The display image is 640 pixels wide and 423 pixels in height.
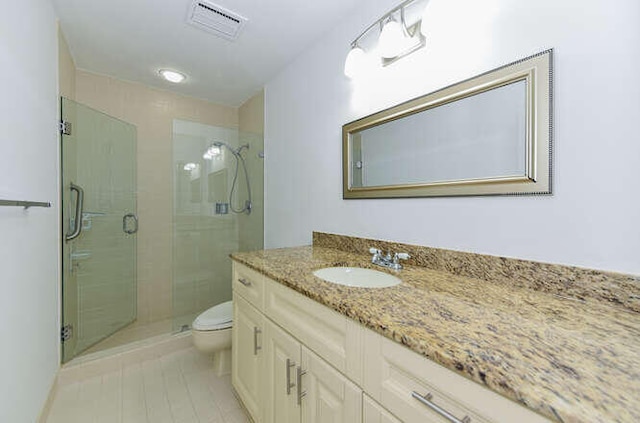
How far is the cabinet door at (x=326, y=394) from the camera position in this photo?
0.72 meters

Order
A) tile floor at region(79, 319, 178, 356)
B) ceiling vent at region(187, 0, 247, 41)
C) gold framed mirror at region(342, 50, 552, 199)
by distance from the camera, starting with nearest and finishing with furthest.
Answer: gold framed mirror at region(342, 50, 552, 199) → ceiling vent at region(187, 0, 247, 41) → tile floor at region(79, 319, 178, 356)

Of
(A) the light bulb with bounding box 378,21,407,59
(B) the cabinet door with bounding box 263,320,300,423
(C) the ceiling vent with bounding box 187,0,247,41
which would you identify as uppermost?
(C) the ceiling vent with bounding box 187,0,247,41

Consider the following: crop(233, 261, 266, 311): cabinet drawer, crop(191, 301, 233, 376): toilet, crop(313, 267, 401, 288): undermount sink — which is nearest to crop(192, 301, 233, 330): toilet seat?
crop(191, 301, 233, 376): toilet

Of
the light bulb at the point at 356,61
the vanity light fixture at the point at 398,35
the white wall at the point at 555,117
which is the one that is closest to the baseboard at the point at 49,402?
the white wall at the point at 555,117

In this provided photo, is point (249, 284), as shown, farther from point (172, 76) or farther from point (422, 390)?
point (172, 76)

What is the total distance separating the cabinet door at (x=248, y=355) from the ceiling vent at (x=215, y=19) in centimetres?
166

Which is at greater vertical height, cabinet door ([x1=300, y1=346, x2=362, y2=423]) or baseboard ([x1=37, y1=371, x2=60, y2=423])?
cabinet door ([x1=300, y1=346, x2=362, y2=423])

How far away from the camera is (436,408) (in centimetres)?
52

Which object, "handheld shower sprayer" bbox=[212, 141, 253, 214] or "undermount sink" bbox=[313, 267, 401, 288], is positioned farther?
"handheld shower sprayer" bbox=[212, 141, 253, 214]

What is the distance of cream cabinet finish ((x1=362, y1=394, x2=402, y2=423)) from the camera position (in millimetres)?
612

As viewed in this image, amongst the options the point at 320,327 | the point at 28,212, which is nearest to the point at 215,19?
the point at 28,212

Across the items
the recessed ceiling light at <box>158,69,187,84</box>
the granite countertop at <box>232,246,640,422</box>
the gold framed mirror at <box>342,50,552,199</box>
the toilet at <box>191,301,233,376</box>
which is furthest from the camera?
the recessed ceiling light at <box>158,69,187,84</box>

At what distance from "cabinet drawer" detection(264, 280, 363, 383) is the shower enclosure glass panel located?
1.47 meters

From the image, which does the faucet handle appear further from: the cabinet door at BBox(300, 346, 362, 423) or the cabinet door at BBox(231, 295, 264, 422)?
the cabinet door at BBox(231, 295, 264, 422)
